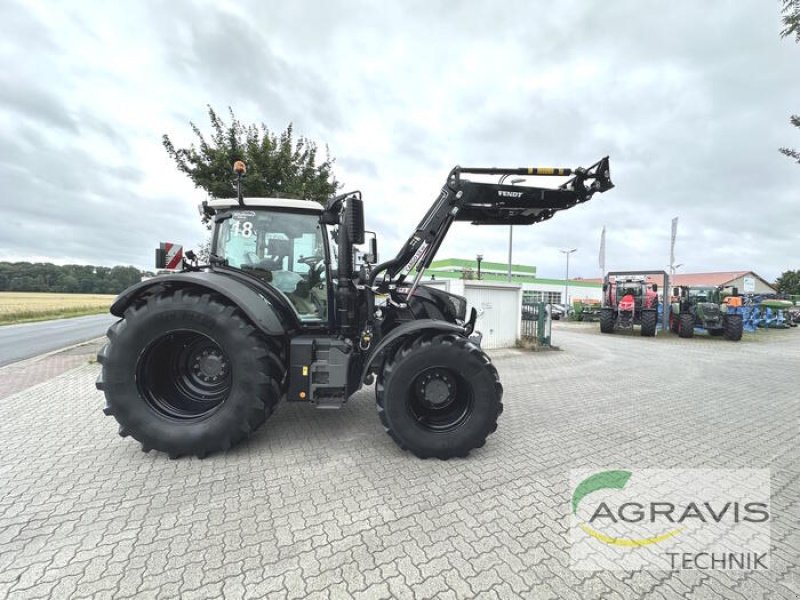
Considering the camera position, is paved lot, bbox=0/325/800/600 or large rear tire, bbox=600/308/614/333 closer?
paved lot, bbox=0/325/800/600

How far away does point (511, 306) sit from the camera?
10.5 m

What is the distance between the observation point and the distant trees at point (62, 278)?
5666 cm

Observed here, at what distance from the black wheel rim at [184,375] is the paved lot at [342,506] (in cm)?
48

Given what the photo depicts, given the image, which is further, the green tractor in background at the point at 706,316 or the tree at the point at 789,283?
the tree at the point at 789,283

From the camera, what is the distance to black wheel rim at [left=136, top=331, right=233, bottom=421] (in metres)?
3.31

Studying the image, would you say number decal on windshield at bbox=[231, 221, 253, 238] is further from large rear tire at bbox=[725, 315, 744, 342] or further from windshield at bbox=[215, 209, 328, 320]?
large rear tire at bbox=[725, 315, 744, 342]

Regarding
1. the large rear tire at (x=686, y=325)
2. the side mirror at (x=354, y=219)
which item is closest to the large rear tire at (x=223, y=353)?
the side mirror at (x=354, y=219)

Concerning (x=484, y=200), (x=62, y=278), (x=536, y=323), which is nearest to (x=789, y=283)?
(x=536, y=323)

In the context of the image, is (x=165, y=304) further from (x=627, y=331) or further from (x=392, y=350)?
(x=627, y=331)

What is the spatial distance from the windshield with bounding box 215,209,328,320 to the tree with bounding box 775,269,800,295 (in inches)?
3011

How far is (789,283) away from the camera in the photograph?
2184 inches

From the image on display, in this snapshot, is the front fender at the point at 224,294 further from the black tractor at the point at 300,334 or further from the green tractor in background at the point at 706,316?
the green tractor in background at the point at 706,316

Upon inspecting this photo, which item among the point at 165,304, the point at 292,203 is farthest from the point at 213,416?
the point at 292,203

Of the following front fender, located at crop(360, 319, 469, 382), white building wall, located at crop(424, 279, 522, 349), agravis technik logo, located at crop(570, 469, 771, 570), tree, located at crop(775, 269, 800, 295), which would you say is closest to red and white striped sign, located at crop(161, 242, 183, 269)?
front fender, located at crop(360, 319, 469, 382)
